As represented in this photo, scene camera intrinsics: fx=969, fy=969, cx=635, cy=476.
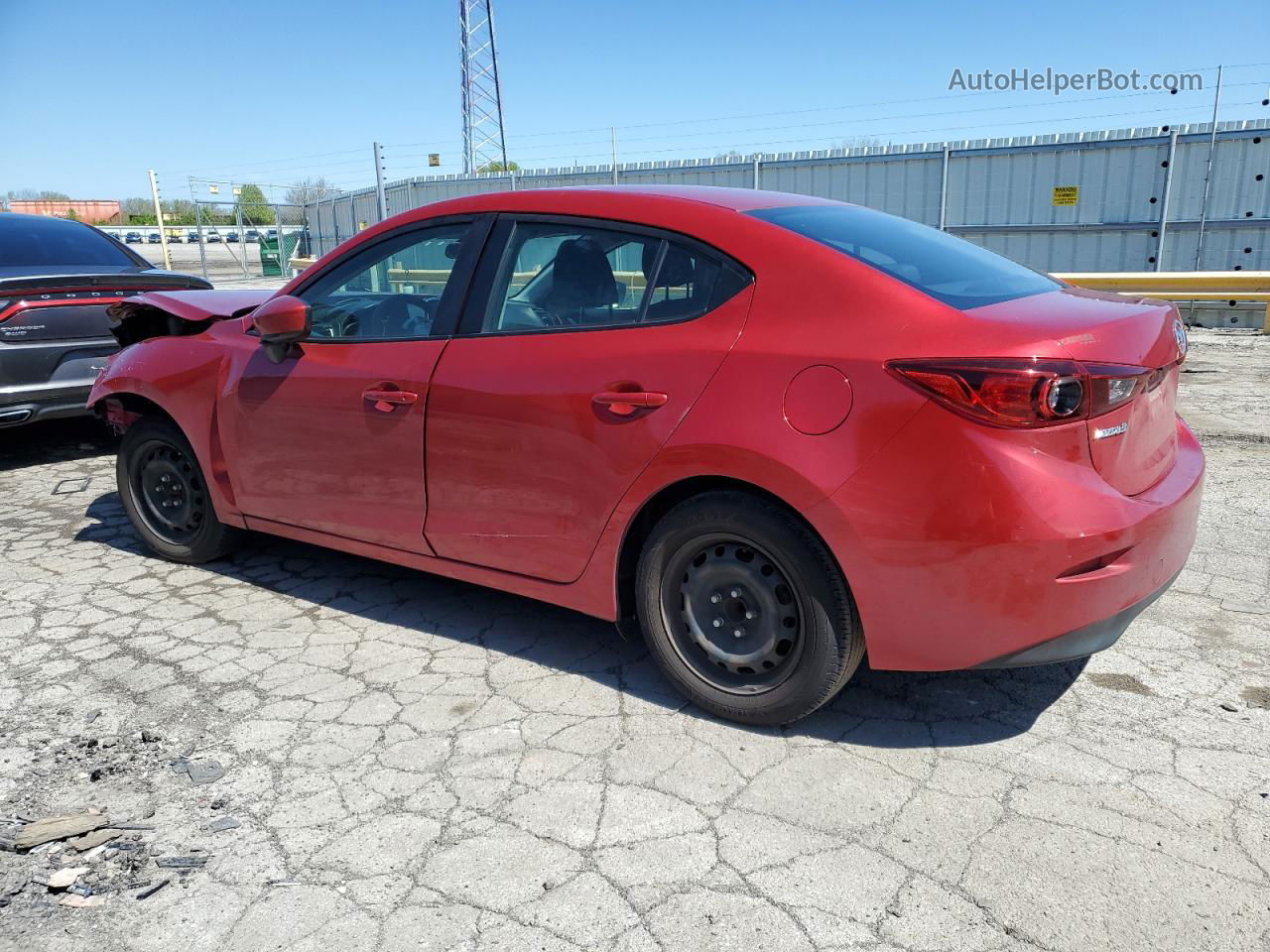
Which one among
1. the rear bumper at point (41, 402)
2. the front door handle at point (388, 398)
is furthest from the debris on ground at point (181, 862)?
the rear bumper at point (41, 402)

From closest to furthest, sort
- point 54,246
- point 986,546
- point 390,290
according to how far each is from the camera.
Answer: point 986,546, point 390,290, point 54,246

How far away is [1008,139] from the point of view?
14781mm

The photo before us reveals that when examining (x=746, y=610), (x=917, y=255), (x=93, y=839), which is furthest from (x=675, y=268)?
(x=93, y=839)

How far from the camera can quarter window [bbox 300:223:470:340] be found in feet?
11.6

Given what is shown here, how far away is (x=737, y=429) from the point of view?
2684mm

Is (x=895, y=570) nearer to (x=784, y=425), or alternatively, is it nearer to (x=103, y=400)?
(x=784, y=425)

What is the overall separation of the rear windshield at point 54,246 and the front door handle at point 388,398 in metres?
4.35

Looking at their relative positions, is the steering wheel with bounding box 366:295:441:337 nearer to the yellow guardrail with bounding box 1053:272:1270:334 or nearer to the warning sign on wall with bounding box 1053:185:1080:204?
the yellow guardrail with bounding box 1053:272:1270:334

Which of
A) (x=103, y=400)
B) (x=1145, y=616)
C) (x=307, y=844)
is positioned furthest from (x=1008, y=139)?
(x=307, y=844)

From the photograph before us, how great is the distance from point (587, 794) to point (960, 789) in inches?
40.2

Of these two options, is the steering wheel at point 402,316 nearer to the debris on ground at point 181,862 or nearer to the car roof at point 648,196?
the car roof at point 648,196

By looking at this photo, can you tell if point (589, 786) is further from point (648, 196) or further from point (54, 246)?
point (54, 246)

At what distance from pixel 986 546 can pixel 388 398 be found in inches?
81.9

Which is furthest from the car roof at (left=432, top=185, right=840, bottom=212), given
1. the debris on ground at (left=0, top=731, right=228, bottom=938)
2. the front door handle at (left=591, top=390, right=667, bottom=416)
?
the debris on ground at (left=0, top=731, right=228, bottom=938)
